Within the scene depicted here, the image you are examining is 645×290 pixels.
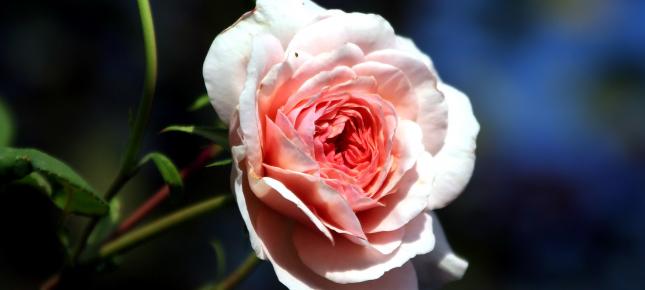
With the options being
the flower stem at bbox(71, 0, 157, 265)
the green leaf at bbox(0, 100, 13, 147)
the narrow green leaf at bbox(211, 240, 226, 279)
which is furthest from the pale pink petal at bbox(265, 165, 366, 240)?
the green leaf at bbox(0, 100, 13, 147)

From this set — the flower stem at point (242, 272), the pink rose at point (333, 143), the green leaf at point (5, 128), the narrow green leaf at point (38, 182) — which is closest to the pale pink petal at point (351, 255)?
the pink rose at point (333, 143)

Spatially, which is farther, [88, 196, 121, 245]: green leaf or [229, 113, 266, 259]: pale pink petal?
[88, 196, 121, 245]: green leaf

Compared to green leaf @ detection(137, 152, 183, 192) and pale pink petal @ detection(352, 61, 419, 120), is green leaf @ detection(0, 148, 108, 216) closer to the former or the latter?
green leaf @ detection(137, 152, 183, 192)

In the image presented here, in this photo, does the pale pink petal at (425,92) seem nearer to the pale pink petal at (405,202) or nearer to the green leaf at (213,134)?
the pale pink petal at (405,202)

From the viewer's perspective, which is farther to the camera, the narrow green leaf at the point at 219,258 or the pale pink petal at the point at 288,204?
the narrow green leaf at the point at 219,258

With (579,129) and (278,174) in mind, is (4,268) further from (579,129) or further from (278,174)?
(579,129)

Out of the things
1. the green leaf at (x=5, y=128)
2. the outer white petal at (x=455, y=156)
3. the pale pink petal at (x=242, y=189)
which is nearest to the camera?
the pale pink petal at (x=242, y=189)

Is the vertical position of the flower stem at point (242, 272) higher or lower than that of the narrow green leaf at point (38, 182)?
lower
